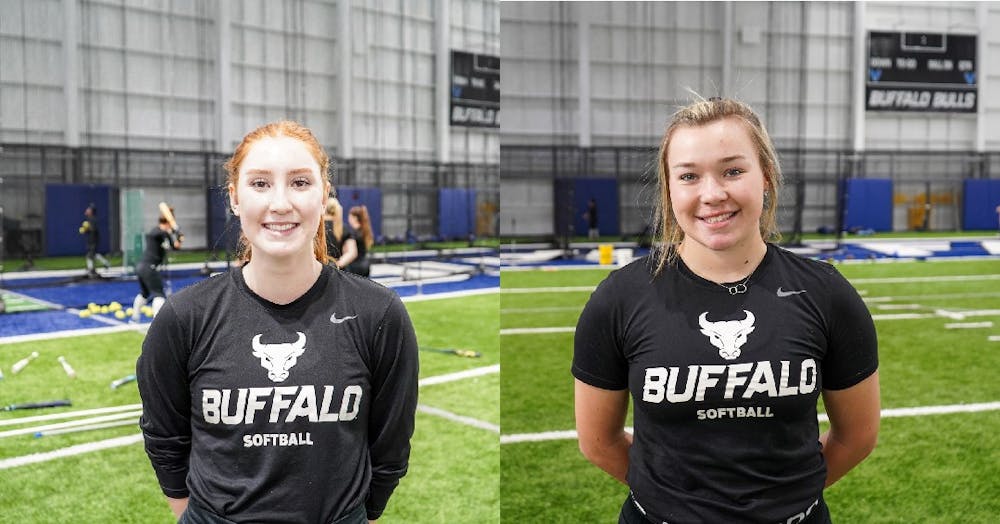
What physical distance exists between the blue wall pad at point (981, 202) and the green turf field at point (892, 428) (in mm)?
16454

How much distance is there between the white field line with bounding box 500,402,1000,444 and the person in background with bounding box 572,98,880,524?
358cm

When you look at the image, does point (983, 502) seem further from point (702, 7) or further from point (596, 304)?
point (702, 7)

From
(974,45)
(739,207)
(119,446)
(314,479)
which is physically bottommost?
(119,446)

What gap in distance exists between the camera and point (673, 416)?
1671 millimetres

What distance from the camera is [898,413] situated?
5672mm

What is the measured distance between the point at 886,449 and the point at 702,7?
67.6ft

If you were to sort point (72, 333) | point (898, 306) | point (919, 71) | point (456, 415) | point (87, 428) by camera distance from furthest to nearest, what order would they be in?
point (919, 71)
point (898, 306)
point (72, 333)
point (456, 415)
point (87, 428)

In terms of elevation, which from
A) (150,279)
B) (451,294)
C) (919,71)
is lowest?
(451,294)

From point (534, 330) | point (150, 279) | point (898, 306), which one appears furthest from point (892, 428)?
point (150, 279)

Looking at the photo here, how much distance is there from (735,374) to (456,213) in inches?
688

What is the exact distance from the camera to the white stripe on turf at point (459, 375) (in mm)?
6908

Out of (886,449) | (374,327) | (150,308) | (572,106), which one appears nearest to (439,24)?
(150,308)

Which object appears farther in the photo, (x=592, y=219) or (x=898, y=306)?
(x=592, y=219)

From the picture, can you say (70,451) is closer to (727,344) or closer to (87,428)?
(87,428)
